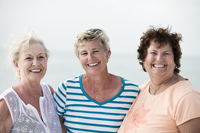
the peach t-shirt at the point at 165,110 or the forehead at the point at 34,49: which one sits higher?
the forehead at the point at 34,49

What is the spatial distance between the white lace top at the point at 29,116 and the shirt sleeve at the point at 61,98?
98mm

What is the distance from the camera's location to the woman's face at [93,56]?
2490 millimetres

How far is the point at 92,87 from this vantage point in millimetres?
2633

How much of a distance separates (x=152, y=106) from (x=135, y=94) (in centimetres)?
42

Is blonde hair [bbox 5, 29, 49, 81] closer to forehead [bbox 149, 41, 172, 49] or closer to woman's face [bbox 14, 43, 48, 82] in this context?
woman's face [bbox 14, 43, 48, 82]

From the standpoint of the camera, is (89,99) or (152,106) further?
(89,99)

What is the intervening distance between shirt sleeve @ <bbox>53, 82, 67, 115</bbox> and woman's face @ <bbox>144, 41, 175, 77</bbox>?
1.01 meters

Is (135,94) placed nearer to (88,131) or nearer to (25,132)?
(88,131)

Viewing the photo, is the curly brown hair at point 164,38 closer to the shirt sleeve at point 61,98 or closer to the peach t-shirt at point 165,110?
the peach t-shirt at point 165,110

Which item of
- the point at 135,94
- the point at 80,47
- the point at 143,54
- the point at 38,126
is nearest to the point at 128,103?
the point at 135,94

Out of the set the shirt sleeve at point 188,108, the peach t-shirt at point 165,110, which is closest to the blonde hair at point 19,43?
the peach t-shirt at point 165,110

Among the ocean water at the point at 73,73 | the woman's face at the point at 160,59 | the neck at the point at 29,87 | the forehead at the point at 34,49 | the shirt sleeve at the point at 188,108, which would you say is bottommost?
the shirt sleeve at the point at 188,108

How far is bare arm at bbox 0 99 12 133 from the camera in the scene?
2047 millimetres

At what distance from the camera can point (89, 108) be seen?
2498 millimetres
